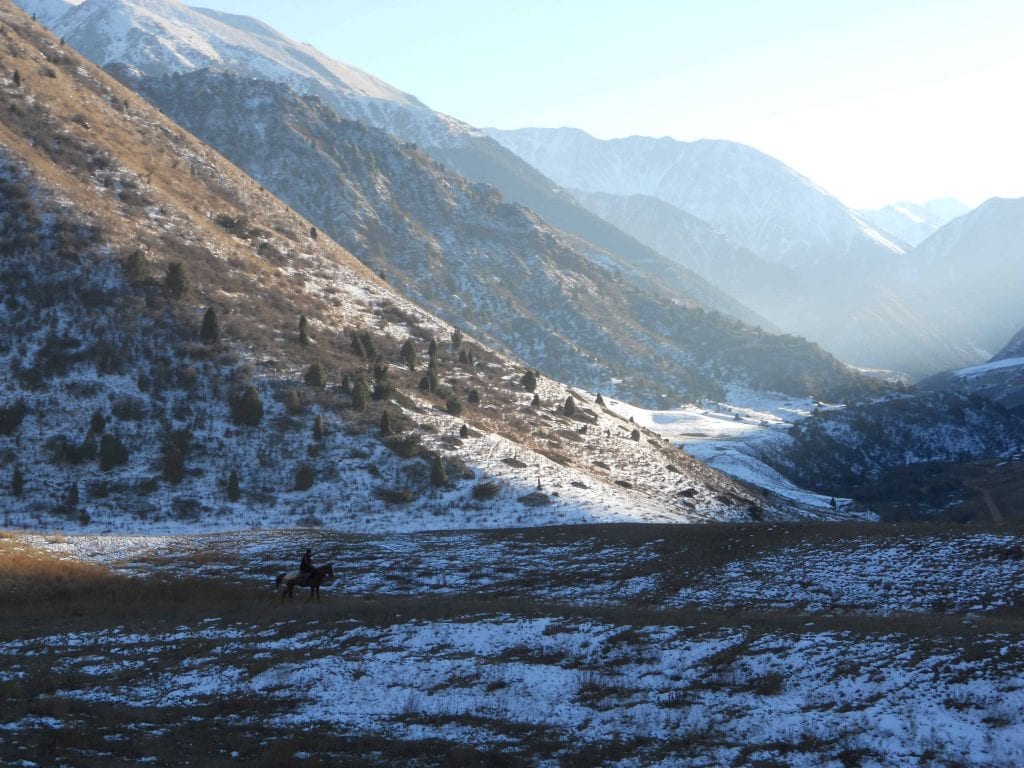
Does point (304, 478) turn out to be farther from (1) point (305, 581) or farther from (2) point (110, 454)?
(1) point (305, 581)

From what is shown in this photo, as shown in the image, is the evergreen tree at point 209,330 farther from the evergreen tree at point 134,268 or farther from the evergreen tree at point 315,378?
the evergreen tree at point 315,378

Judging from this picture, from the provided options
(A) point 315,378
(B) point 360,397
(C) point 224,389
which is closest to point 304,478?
(B) point 360,397

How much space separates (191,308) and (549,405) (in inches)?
1680

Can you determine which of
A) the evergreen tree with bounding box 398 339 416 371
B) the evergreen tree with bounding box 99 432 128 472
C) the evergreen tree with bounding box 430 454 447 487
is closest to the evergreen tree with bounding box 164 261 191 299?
the evergreen tree with bounding box 99 432 128 472

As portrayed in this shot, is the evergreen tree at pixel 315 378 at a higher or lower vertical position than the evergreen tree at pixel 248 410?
higher

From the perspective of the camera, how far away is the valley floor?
674 inches

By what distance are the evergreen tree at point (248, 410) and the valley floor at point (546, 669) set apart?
106 feet

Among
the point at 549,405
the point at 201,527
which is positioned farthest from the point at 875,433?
the point at 201,527

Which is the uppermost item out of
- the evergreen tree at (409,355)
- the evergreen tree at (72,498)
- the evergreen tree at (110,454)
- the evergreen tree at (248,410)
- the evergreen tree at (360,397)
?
the evergreen tree at (409,355)

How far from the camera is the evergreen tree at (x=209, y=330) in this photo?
75125 millimetres

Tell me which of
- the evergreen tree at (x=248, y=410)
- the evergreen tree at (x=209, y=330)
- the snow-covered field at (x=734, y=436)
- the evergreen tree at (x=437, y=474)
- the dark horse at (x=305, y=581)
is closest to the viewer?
the dark horse at (x=305, y=581)

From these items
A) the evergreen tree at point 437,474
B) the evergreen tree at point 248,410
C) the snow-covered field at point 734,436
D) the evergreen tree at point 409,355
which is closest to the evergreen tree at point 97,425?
the evergreen tree at point 248,410

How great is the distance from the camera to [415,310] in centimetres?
11119

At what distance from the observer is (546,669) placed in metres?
21.6
